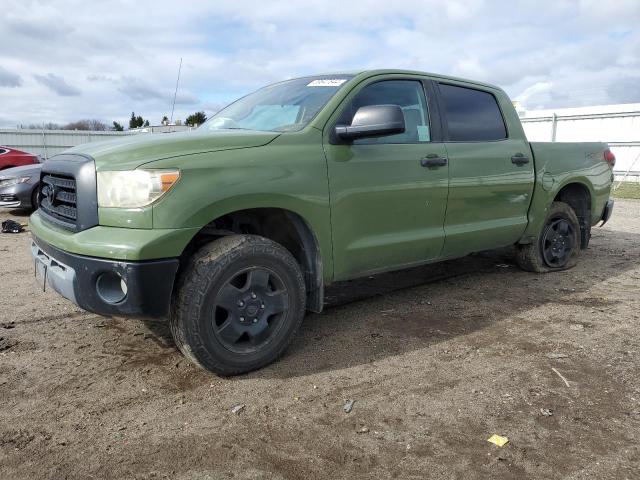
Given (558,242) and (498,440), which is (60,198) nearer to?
(498,440)

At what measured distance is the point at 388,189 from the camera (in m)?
3.65

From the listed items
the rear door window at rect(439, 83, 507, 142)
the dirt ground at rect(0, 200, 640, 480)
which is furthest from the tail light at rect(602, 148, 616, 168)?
the dirt ground at rect(0, 200, 640, 480)

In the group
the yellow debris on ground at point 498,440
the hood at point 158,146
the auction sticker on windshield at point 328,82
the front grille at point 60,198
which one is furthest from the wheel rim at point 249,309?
the auction sticker on windshield at point 328,82

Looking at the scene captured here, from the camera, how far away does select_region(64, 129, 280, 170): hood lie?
2826 millimetres

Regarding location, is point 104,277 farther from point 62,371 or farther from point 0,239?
point 0,239

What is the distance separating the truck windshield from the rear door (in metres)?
1.08

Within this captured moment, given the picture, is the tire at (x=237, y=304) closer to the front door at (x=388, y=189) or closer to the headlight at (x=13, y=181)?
the front door at (x=388, y=189)

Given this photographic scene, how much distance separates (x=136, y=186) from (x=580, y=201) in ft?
15.9

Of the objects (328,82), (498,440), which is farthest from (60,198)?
(498,440)

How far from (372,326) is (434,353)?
2.04ft

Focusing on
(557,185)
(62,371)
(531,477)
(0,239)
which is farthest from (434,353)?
(0,239)

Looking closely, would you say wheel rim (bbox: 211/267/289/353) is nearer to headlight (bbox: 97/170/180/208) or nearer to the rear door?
headlight (bbox: 97/170/180/208)

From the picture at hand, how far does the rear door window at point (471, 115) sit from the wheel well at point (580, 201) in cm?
133

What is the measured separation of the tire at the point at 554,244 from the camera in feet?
17.8
